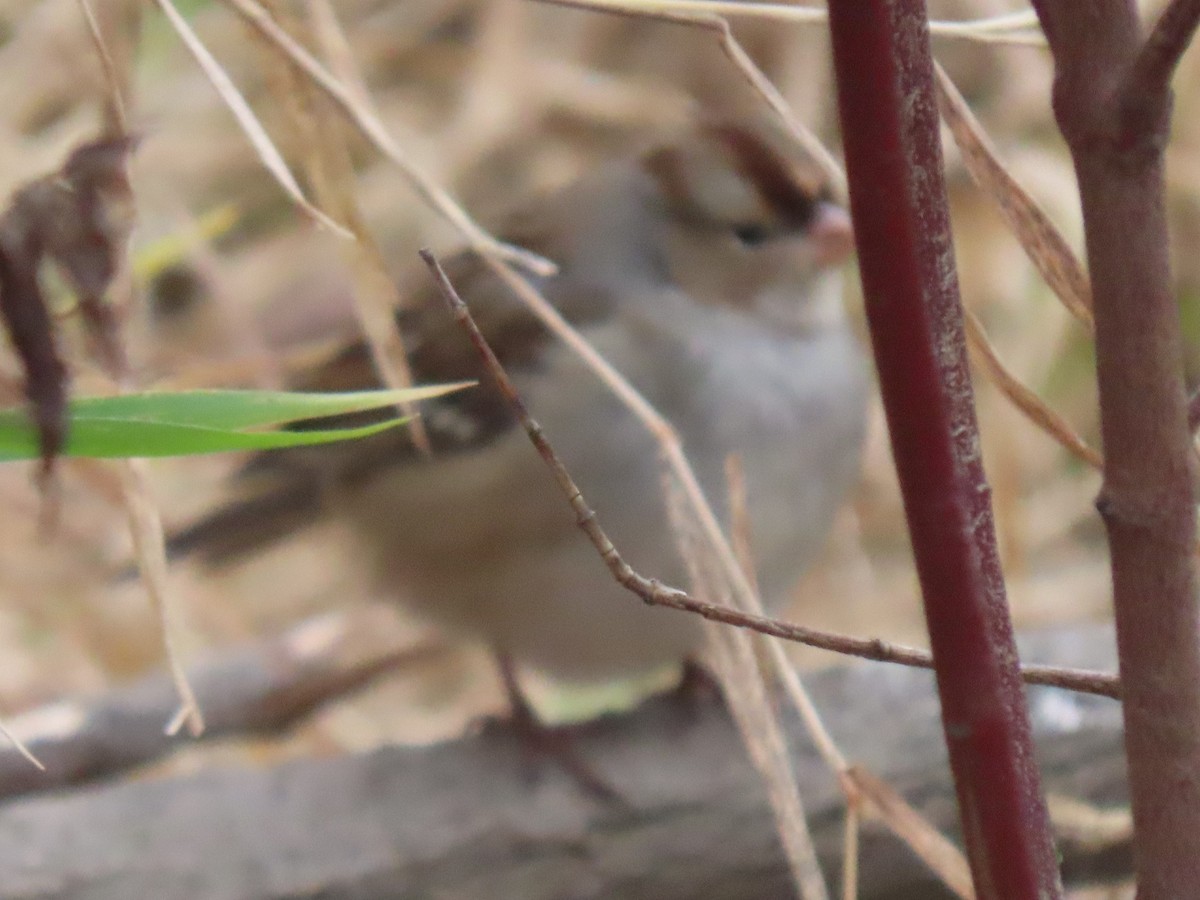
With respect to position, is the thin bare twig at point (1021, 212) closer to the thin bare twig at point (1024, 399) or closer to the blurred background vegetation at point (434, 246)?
the thin bare twig at point (1024, 399)

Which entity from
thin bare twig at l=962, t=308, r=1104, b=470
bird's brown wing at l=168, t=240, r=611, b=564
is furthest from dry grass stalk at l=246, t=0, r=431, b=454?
bird's brown wing at l=168, t=240, r=611, b=564

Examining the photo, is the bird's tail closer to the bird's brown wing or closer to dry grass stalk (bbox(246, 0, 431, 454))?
the bird's brown wing

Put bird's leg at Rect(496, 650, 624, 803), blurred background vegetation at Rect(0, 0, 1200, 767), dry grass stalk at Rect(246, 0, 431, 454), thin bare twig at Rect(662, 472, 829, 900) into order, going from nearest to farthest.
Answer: thin bare twig at Rect(662, 472, 829, 900) < dry grass stalk at Rect(246, 0, 431, 454) < bird's leg at Rect(496, 650, 624, 803) < blurred background vegetation at Rect(0, 0, 1200, 767)

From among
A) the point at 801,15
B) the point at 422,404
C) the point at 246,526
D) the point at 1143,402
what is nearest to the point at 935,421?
the point at 1143,402

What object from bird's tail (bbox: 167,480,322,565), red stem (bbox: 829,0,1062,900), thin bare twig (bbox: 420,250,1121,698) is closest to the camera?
red stem (bbox: 829,0,1062,900)

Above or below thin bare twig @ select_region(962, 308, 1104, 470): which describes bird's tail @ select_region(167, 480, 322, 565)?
below

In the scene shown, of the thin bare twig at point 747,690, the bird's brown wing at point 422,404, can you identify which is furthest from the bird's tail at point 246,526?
the thin bare twig at point 747,690

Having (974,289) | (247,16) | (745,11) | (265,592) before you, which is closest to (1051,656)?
(745,11)
